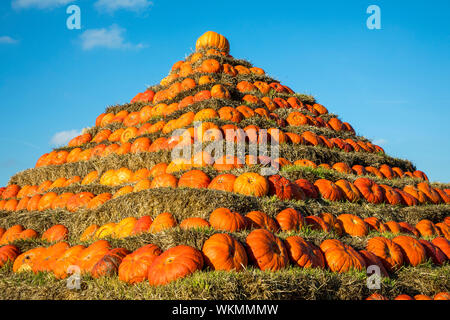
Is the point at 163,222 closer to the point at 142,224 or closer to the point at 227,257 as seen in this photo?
the point at 142,224

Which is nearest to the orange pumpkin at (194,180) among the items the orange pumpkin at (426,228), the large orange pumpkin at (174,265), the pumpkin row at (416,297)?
the large orange pumpkin at (174,265)

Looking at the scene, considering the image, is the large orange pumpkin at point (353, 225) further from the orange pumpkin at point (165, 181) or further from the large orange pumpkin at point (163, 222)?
the orange pumpkin at point (165, 181)

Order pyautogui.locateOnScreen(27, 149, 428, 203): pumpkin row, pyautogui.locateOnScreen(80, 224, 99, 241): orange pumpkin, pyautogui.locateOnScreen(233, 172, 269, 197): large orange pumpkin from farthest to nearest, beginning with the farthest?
pyautogui.locateOnScreen(27, 149, 428, 203): pumpkin row → pyautogui.locateOnScreen(80, 224, 99, 241): orange pumpkin → pyautogui.locateOnScreen(233, 172, 269, 197): large orange pumpkin

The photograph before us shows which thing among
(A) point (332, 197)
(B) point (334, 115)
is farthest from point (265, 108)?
(A) point (332, 197)

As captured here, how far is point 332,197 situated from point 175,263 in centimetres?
440

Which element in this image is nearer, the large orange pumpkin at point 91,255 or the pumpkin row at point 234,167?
the large orange pumpkin at point 91,255

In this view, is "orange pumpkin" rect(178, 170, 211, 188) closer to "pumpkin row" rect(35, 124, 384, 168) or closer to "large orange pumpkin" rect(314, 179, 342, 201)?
"pumpkin row" rect(35, 124, 384, 168)

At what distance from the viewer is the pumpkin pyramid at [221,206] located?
4.38 meters

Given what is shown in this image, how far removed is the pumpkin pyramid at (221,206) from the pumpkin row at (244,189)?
3cm

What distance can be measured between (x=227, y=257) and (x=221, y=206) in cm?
165

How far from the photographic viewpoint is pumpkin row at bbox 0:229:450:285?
14.2 ft

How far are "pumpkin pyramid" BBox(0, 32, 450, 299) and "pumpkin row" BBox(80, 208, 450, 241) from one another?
0.02m

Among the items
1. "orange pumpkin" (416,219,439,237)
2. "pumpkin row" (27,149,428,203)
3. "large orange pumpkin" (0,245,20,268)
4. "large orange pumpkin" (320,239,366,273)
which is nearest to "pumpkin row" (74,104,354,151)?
"pumpkin row" (27,149,428,203)
